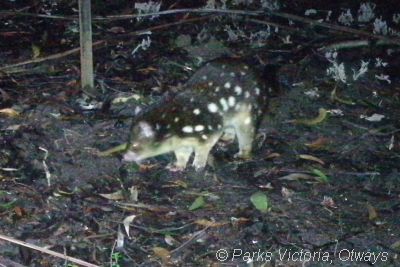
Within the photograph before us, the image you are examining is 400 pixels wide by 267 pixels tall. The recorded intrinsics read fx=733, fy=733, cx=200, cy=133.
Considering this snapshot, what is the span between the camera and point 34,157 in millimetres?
5324

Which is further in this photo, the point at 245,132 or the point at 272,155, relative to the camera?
the point at 272,155

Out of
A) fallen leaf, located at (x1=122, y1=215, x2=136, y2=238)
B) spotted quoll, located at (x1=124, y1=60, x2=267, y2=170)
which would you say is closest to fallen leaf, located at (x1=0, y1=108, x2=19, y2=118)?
spotted quoll, located at (x1=124, y1=60, x2=267, y2=170)

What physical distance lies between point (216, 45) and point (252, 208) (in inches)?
108

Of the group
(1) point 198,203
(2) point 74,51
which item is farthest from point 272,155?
(2) point 74,51

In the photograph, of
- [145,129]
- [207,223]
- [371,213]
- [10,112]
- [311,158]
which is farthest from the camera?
[10,112]

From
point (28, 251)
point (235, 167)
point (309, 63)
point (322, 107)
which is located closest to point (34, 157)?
point (28, 251)

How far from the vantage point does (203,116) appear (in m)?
5.25

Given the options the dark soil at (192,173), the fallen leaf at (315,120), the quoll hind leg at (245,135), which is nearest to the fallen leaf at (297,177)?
the dark soil at (192,173)

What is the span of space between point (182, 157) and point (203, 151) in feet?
0.61

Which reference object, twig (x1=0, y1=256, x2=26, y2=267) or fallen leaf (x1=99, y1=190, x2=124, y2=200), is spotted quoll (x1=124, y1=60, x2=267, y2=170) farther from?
twig (x1=0, y1=256, x2=26, y2=267)

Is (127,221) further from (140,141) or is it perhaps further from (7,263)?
(7,263)

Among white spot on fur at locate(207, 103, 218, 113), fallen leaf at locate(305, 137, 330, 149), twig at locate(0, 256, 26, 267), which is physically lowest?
twig at locate(0, 256, 26, 267)

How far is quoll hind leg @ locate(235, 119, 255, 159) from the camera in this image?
542 centimetres

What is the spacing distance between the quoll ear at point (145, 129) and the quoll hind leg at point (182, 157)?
1.10 ft
